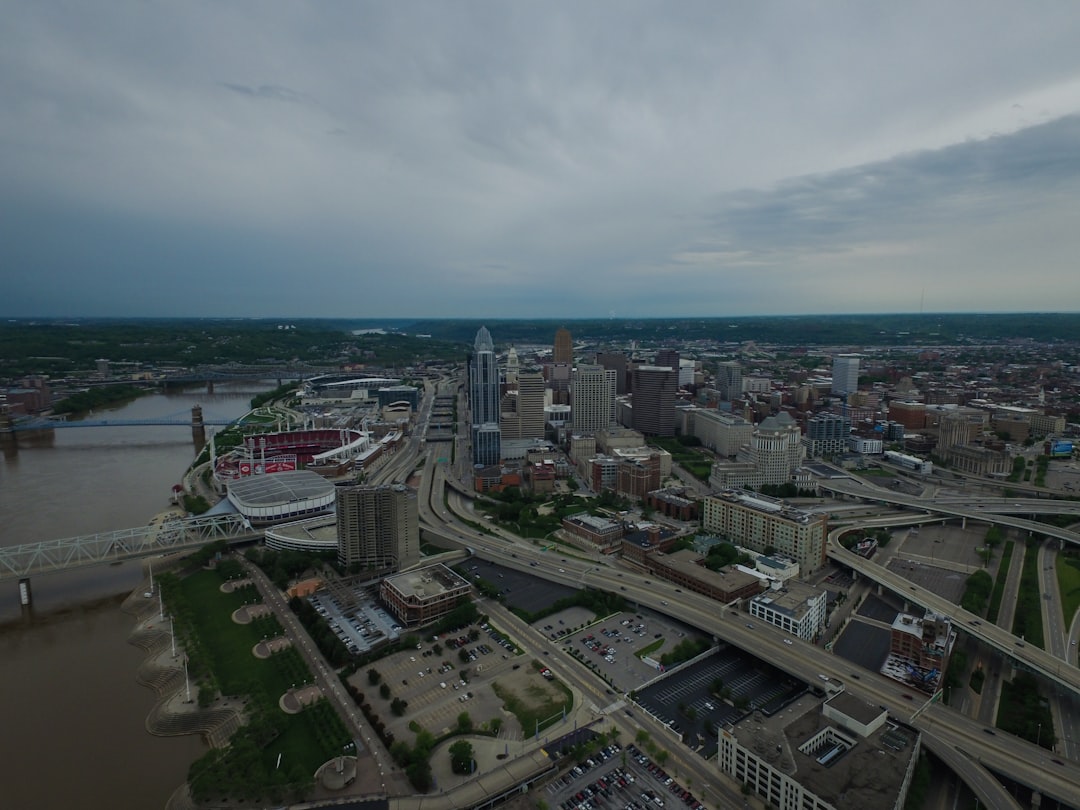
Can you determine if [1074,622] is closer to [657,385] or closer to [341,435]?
[657,385]

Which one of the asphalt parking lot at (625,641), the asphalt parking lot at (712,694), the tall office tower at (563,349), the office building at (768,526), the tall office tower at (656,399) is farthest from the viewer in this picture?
the tall office tower at (563,349)

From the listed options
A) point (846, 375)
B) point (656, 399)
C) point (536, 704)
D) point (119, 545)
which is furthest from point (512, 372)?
point (536, 704)

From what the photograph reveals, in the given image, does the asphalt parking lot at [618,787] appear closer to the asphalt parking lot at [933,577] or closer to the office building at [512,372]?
the asphalt parking lot at [933,577]

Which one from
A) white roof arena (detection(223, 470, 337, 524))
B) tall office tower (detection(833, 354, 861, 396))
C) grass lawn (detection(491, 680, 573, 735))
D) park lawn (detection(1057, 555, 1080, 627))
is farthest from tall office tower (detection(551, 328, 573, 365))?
grass lawn (detection(491, 680, 573, 735))

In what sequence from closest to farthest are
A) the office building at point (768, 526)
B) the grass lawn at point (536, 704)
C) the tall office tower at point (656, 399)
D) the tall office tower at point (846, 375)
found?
the grass lawn at point (536, 704)
the office building at point (768, 526)
the tall office tower at point (656, 399)
the tall office tower at point (846, 375)

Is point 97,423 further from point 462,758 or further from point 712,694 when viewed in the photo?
point 712,694

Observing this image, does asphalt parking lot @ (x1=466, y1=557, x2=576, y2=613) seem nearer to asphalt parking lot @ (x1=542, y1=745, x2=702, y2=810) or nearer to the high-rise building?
asphalt parking lot @ (x1=542, y1=745, x2=702, y2=810)

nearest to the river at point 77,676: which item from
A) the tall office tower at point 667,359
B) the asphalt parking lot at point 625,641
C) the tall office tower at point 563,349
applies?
the asphalt parking lot at point 625,641
